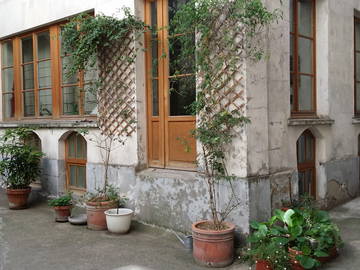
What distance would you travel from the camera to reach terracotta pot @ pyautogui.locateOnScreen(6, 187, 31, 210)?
7656mm

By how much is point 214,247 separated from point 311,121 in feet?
8.35

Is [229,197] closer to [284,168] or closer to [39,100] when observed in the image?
[284,168]

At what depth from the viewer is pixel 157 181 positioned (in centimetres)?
603

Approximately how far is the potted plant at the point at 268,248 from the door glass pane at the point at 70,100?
444 centimetres

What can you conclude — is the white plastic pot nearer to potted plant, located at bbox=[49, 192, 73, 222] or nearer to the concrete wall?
potted plant, located at bbox=[49, 192, 73, 222]

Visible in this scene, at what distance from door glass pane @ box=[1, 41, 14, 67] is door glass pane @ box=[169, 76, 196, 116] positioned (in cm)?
506

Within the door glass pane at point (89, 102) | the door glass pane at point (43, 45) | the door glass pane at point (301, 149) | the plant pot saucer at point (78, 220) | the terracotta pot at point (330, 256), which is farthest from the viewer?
the door glass pane at point (43, 45)

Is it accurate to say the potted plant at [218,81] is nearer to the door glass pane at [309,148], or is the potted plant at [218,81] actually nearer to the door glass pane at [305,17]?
the door glass pane at [305,17]

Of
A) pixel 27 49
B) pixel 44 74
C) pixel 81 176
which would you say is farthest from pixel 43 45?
pixel 81 176

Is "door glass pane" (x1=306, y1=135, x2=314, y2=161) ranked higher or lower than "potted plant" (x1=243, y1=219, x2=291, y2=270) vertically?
higher

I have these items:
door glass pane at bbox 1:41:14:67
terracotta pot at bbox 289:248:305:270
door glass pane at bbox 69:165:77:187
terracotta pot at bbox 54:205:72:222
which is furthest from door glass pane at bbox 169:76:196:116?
door glass pane at bbox 1:41:14:67

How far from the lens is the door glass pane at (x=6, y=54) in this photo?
950cm

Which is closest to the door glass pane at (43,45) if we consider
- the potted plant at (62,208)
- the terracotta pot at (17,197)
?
the terracotta pot at (17,197)

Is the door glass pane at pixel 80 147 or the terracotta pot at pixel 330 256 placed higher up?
the door glass pane at pixel 80 147
